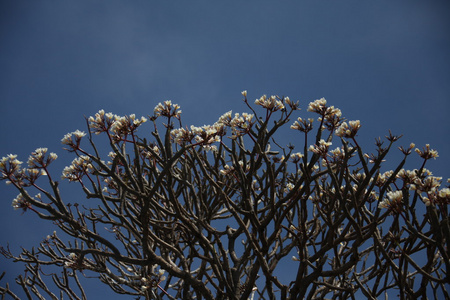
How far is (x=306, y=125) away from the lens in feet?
12.3

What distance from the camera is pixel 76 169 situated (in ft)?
13.5

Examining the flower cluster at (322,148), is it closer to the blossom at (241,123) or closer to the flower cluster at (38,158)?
the blossom at (241,123)

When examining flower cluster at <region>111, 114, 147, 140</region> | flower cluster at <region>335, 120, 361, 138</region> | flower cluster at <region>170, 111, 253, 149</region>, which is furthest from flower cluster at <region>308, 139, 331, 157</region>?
flower cluster at <region>111, 114, 147, 140</region>

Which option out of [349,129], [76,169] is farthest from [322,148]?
[76,169]

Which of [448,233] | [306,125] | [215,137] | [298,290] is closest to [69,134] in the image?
[215,137]

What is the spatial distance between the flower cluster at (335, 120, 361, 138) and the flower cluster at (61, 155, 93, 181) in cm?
293

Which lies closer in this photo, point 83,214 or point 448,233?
point 448,233

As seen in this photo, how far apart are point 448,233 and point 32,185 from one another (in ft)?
13.0

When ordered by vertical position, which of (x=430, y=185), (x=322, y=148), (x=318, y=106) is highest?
(x=318, y=106)

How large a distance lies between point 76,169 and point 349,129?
3.20 metres

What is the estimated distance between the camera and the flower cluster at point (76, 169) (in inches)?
160

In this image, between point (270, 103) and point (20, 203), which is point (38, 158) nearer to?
point (20, 203)

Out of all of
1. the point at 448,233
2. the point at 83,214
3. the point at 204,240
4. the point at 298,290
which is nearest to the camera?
the point at 448,233

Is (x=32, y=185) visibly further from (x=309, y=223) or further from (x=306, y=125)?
(x=309, y=223)
